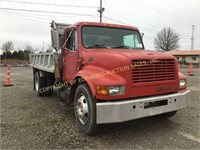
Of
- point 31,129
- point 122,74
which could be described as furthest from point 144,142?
point 31,129

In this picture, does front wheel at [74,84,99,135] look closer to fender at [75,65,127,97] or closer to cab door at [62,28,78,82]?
fender at [75,65,127,97]

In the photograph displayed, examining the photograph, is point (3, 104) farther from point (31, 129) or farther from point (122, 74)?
point (122, 74)

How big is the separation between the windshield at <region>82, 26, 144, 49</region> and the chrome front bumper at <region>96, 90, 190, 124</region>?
176cm

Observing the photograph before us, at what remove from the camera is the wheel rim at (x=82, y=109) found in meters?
4.42

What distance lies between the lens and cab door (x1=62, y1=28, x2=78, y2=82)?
5.36m

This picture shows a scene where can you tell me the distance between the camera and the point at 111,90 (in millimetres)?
3875

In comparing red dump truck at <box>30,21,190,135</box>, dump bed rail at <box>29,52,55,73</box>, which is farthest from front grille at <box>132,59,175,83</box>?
dump bed rail at <box>29,52,55,73</box>

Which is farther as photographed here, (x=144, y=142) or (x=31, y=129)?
(x=31, y=129)

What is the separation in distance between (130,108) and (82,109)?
1.12 m

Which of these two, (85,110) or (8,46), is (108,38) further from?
(8,46)

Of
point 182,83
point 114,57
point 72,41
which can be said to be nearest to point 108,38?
point 72,41

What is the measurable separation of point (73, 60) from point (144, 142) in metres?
2.61

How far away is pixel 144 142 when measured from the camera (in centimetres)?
407

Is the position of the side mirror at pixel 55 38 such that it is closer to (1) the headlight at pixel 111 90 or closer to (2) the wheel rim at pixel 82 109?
(2) the wheel rim at pixel 82 109
